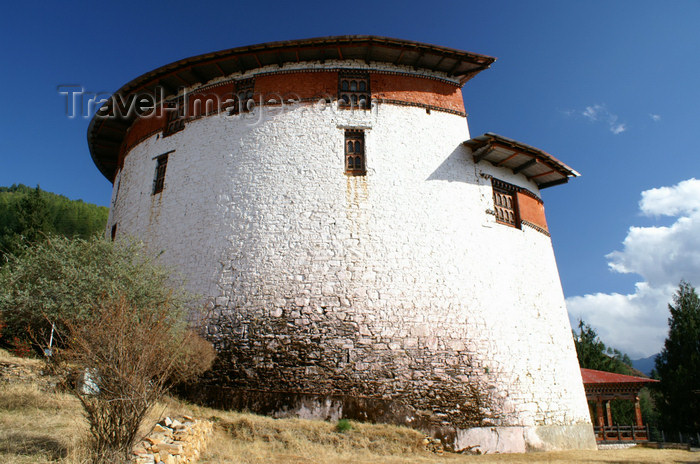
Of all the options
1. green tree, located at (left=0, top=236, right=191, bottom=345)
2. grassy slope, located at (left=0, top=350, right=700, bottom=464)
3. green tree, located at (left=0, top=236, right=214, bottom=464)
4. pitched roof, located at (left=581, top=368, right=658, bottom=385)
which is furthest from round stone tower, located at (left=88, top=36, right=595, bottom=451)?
pitched roof, located at (left=581, top=368, right=658, bottom=385)

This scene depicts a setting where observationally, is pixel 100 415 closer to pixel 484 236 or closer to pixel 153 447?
pixel 153 447

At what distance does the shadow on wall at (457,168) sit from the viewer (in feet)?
40.3

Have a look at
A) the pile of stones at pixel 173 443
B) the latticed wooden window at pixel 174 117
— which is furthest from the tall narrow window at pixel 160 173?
the pile of stones at pixel 173 443

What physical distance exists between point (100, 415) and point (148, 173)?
9820 mm

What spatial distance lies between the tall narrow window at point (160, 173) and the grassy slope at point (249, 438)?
Result: 5.92m

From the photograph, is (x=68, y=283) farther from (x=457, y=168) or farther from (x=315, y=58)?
(x=457, y=168)

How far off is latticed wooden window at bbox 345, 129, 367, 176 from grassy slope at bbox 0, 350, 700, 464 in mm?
6514

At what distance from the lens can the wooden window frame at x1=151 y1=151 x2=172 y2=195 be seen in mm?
13620

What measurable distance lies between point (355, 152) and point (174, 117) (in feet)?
21.4

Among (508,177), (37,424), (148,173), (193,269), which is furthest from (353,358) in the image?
(148,173)

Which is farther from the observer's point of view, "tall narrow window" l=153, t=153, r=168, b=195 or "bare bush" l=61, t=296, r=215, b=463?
"tall narrow window" l=153, t=153, r=168, b=195

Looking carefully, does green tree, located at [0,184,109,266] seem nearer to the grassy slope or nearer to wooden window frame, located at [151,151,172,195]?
wooden window frame, located at [151,151,172,195]

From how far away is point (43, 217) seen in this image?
2622 cm

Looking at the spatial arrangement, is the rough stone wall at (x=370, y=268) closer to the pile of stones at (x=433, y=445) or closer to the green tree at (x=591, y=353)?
the pile of stones at (x=433, y=445)
